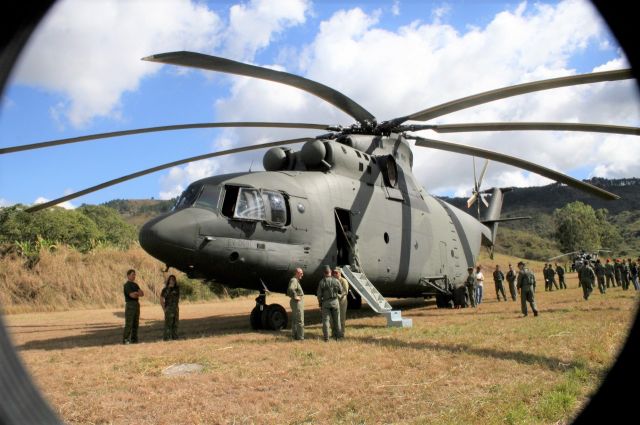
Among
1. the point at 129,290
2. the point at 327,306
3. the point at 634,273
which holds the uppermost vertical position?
the point at 129,290

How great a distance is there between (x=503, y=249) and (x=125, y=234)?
9815 cm

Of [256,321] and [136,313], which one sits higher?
[136,313]

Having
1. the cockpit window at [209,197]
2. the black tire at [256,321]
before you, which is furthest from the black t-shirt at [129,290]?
the black tire at [256,321]

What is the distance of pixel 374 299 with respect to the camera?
11656mm

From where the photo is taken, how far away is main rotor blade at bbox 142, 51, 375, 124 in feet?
26.0

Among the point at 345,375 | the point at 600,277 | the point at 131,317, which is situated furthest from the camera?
the point at 600,277

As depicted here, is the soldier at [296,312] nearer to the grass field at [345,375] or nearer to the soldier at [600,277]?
the grass field at [345,375]

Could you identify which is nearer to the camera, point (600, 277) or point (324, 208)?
point (324, 208)

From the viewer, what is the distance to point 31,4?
96.7 inches

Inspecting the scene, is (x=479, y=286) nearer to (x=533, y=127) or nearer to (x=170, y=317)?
(x=533, y=127)

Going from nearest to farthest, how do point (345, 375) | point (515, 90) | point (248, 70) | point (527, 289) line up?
point (345, 375) → point (248, 70) → point (515, 90) → point (527, 289)

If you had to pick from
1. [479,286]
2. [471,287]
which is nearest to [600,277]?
[479,286]

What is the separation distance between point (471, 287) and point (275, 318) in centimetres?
878

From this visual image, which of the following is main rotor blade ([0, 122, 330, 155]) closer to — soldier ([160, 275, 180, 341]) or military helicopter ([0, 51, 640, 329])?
military helicopter ([0, 51, 640, 329])
